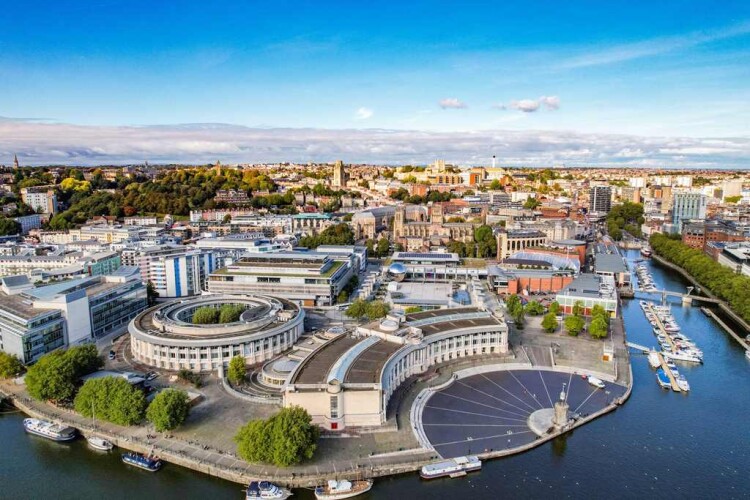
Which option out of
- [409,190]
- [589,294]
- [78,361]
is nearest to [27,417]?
[78,361]

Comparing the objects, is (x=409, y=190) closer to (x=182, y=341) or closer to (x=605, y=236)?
(x=605, y=236)

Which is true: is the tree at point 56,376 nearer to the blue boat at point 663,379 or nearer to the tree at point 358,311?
the tree at point 358,311

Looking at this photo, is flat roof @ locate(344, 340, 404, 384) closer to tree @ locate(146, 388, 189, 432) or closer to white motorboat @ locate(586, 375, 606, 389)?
tree @ locate(146, 388, 189, 432)

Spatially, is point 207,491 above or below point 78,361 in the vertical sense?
below

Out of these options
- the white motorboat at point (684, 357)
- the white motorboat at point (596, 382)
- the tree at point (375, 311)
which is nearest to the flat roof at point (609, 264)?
the white motorboat at point (684, 357)

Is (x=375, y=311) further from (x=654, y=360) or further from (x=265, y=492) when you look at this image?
(x=265, y=492)

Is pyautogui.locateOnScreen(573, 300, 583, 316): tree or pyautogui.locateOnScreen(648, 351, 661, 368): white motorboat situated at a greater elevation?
pyautogui.locateOnScreen(573, 300, 583, 316): tree

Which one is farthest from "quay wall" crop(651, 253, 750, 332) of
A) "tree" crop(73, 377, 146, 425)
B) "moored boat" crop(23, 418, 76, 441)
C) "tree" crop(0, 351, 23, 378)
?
"tree" crop(0, 351, 23, 378)
